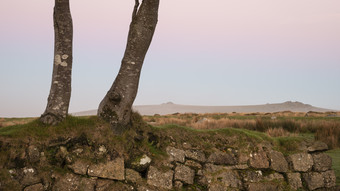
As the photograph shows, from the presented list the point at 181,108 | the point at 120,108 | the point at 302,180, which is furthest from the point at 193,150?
the point at 181,108

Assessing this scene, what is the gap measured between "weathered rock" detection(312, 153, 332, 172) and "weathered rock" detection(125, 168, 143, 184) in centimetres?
567

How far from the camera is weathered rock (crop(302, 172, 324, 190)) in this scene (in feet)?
30.2

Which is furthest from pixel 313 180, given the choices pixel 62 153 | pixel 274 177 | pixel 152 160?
pixel 62 153

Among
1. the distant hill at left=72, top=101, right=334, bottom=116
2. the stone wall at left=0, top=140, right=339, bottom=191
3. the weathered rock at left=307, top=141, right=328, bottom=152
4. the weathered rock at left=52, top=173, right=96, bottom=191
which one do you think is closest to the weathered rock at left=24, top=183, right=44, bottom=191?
the stone wall at left=0, top=140, right=339, bottom=191

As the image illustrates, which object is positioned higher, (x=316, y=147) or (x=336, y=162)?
(x=316, y=147)

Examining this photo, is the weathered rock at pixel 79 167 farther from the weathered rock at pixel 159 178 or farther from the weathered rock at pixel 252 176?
the weathered rock at pixel 252 176

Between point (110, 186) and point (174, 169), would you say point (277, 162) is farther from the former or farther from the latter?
point (110, 186)

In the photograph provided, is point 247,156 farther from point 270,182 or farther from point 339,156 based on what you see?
point 339,156

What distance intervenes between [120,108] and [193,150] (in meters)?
2.34

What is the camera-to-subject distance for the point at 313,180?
9.26 m

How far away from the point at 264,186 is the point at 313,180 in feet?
6.02

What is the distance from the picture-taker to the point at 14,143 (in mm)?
6777

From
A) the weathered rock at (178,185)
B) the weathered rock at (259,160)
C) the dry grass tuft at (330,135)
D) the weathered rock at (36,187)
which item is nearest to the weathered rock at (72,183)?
the weathered rock at (36,187)

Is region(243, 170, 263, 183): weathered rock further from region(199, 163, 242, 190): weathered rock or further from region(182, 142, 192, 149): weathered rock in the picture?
region(182, 142, 192, 149): weathered rock
